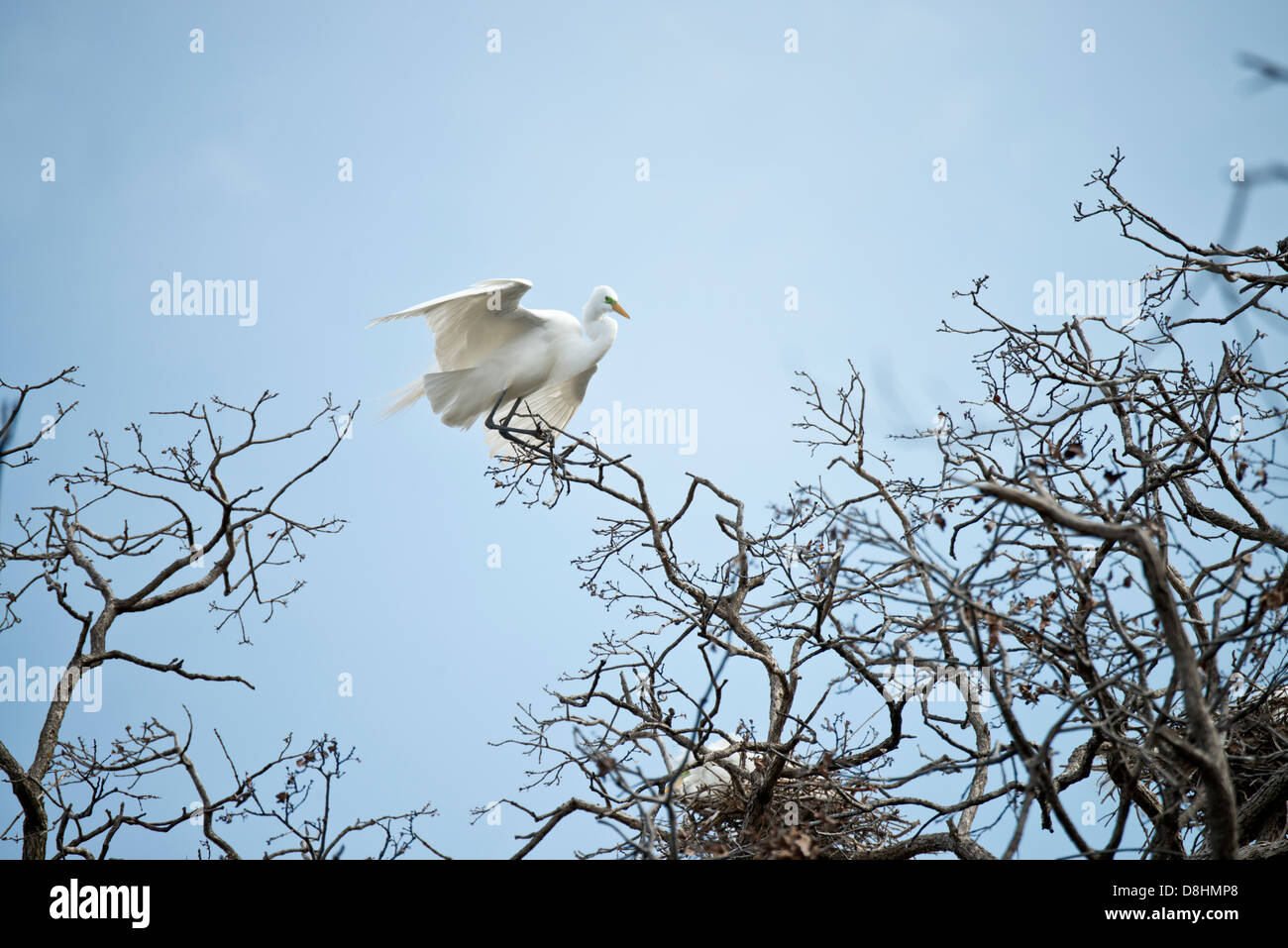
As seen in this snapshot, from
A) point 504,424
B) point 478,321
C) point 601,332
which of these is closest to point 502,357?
point 478,321

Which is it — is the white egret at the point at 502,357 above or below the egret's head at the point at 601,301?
below

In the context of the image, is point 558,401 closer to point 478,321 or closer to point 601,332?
point 601,332

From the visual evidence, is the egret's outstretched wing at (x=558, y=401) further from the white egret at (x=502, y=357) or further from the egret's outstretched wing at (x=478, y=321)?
the egret's outstretched wing at (x=478, y=321)

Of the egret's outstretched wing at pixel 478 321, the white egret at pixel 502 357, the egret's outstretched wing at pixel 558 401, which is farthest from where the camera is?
the egret's outstretched wing at pixel 558 401

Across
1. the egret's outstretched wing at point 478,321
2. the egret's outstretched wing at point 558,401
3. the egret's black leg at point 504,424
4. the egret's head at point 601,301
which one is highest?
the egret's head at point 601,301

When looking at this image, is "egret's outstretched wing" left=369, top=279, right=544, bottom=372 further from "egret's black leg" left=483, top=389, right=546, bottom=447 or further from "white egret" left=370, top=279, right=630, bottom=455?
"egret's black leg" left=483, top=389, right=546, bottom=447

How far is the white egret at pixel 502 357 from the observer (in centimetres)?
734

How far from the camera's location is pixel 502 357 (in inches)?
294

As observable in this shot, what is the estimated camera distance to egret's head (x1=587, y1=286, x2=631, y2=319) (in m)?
7.73

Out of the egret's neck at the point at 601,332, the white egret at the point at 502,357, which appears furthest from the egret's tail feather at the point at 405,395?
the egret's neck at the point at 601,332

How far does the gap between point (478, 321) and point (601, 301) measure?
0.97 meters
